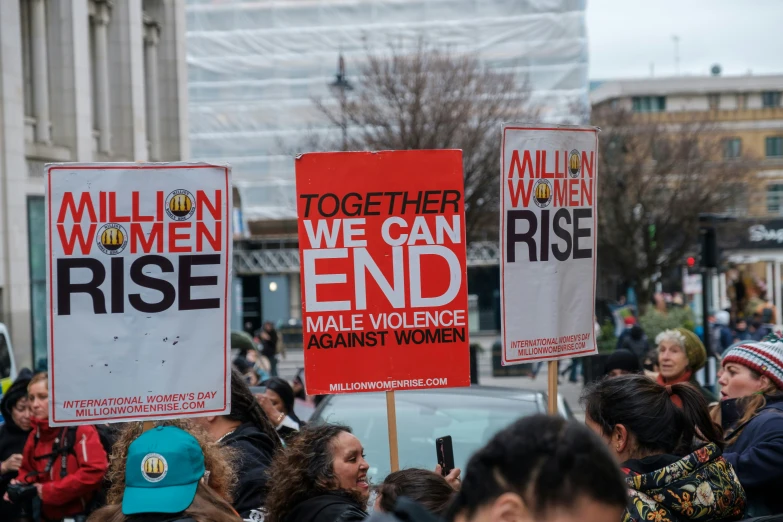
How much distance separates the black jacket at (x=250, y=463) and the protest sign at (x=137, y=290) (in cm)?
34

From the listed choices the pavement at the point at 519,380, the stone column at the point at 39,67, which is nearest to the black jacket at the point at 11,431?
the pavement at the point at 519,380

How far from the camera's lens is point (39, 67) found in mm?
24203

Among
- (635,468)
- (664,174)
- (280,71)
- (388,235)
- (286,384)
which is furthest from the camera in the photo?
(280,71)

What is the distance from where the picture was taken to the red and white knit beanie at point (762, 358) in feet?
16.6

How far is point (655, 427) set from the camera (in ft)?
12.4

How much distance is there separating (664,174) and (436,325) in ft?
115

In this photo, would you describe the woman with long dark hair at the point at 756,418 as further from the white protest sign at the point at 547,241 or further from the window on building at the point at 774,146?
the window on building at the point at 774,146

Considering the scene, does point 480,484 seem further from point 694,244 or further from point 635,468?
point 694,244

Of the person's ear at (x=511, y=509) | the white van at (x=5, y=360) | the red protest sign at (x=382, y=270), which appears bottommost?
the white van at (x=5, y=360)

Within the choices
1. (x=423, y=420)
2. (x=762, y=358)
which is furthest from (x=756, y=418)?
(x=423, y=420)

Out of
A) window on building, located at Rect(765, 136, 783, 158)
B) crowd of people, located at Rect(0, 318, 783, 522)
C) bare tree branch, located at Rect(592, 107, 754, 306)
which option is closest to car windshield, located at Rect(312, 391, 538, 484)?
crowd of people, located at Rect(0, 318, 783, 522)

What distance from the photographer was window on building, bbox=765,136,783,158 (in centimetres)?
6788

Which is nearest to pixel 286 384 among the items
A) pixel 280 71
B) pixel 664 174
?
pixel 664 174

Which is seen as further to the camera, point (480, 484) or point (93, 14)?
point (93, 14)
